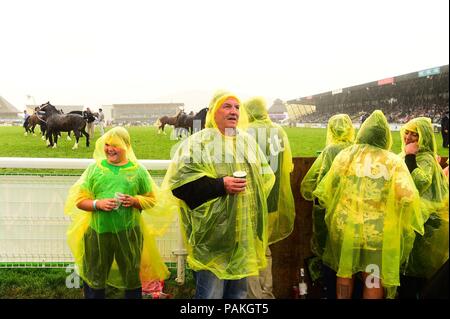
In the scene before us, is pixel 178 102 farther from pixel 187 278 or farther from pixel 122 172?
pixel 187 278

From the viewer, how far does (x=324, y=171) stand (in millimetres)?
2443

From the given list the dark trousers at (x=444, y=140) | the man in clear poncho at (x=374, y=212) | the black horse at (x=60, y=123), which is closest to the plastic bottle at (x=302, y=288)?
the man in clear poncho at (x=374, y=212)

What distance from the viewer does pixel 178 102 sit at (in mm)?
2779

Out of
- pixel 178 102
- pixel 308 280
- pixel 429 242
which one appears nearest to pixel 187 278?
pixel 308 280

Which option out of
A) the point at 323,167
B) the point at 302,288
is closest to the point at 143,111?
the point at 323,167

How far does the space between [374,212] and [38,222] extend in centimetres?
235

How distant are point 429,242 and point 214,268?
4.79 ft

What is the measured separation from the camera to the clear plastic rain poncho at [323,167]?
2520 millimetres

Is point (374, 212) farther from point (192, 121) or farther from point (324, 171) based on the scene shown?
point (192, 121)

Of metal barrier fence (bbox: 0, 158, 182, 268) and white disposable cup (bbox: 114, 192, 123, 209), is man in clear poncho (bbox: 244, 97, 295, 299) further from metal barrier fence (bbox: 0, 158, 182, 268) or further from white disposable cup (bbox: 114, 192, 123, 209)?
white disposable cup (bbox: 114, 192, 123, 209)

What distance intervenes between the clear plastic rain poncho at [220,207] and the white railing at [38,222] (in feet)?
2.47

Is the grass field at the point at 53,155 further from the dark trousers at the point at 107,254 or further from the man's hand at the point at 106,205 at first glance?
the man's hand at the point at 106,205

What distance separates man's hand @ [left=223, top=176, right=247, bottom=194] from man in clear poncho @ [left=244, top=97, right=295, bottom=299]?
70 cm

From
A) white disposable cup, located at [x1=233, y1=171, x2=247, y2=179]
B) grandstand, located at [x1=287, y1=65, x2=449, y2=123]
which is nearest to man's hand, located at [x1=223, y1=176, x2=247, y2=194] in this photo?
white disposable cup, located at [x1=233, y1=171, x2=247, y2=179]
